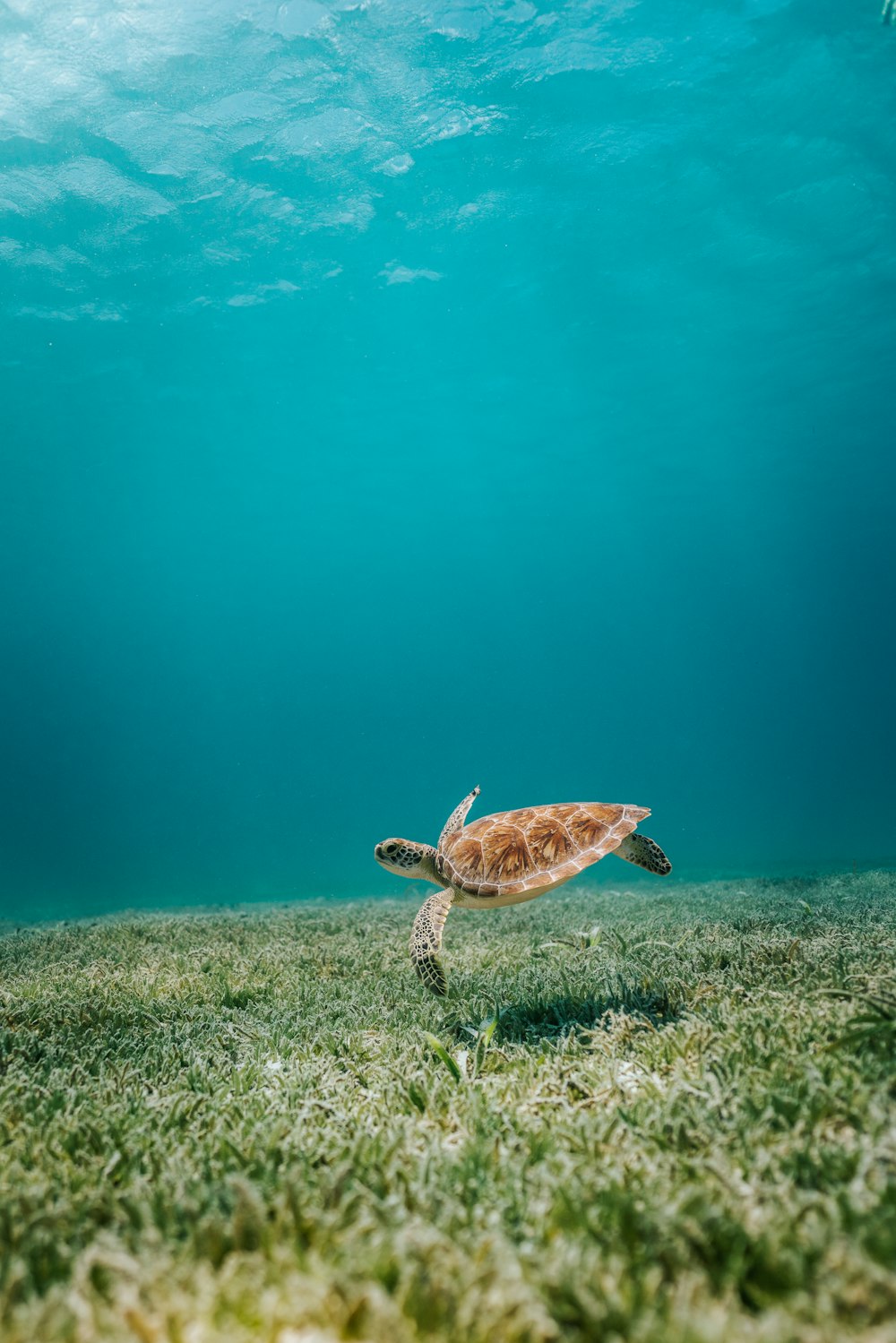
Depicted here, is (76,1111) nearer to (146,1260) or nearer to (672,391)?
(146,1260)

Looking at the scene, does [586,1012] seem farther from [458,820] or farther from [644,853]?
[458,820]

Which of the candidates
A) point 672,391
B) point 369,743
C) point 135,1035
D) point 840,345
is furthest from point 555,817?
point 369,743

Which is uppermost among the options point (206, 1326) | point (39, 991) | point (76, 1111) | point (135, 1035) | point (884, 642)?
point (884, 642)

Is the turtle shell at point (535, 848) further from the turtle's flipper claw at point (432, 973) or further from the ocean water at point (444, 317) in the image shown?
the ocean water at point (444, 317)

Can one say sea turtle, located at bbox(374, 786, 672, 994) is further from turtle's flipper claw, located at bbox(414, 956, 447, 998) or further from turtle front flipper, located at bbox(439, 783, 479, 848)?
turtle front flipper, located at bbox(439, 783, 479, 848)

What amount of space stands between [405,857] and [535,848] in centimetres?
98

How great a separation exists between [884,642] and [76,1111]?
3728 inches

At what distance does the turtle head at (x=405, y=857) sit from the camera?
4.66m

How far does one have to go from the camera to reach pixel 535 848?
4172 millimetres

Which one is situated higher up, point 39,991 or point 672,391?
point 672,391

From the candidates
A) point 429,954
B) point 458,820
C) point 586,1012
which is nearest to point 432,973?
point 429,954

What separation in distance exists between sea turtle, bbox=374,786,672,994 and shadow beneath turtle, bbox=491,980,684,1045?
0.57 meters

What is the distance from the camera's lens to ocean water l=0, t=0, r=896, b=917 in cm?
1658

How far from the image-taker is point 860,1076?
221 cm
